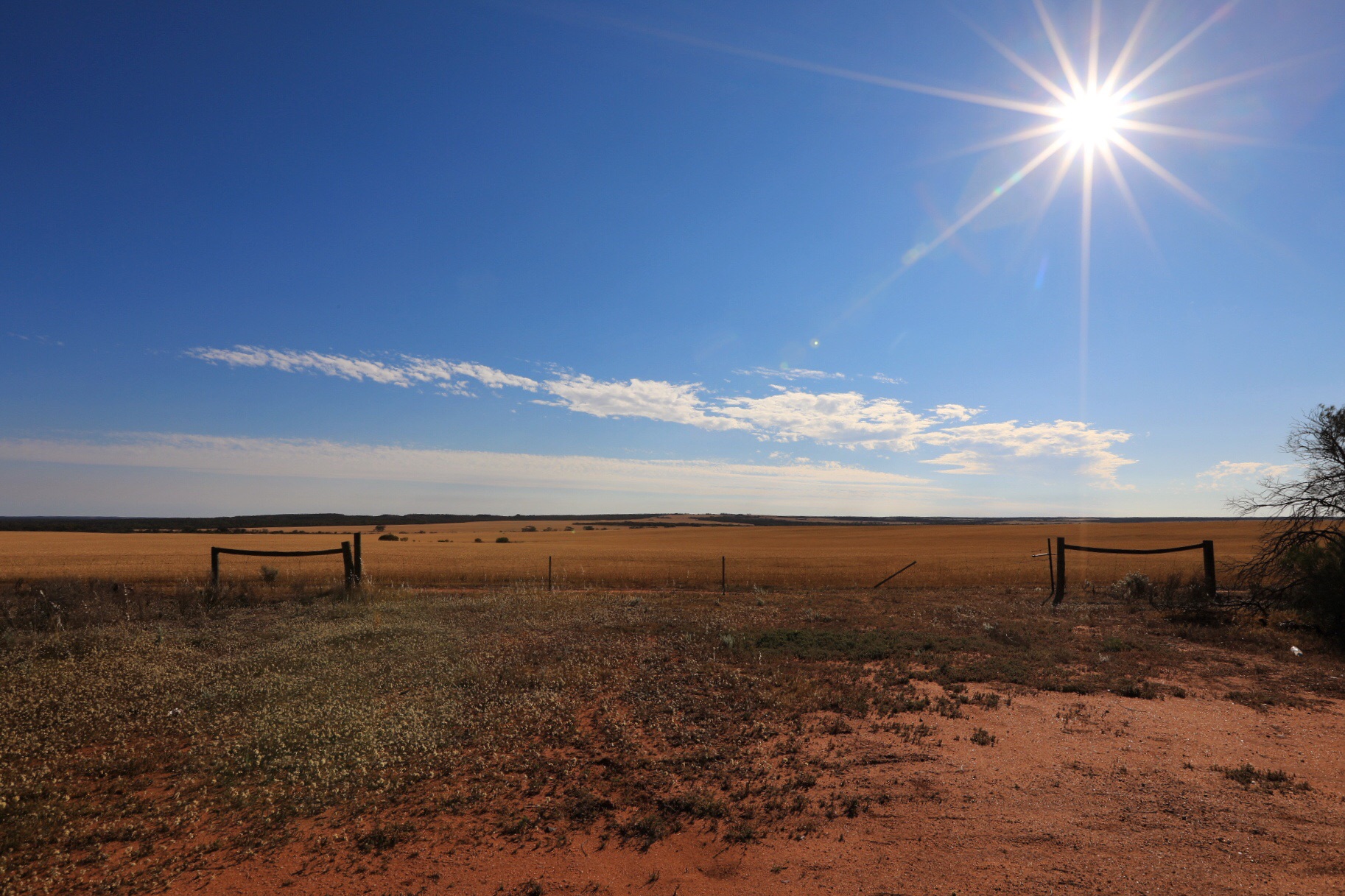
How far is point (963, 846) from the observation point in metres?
4.88

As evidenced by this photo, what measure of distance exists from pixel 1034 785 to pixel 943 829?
143cm

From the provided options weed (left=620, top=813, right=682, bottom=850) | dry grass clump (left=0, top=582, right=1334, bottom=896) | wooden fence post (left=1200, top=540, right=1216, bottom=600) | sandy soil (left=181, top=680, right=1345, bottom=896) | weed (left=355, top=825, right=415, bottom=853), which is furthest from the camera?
wooden fence post (left=1200, top=540, right=1216, bottom=600)

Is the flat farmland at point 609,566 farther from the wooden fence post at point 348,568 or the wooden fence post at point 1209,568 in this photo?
the wooden fence post at point 1209,568

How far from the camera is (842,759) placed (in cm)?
654

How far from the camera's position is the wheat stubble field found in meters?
4.70

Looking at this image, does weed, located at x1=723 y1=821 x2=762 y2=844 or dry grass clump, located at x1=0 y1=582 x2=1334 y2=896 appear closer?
weed, located at x1=723 y1=821 x2=762 y2=844

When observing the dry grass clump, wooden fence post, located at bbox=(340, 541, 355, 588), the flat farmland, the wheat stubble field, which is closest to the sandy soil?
the wheat stubble field

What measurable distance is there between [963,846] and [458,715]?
573 centimetres

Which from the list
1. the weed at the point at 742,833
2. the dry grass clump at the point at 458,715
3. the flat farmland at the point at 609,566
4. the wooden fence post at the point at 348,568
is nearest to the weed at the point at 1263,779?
the dry grass clump at the point at 458,715

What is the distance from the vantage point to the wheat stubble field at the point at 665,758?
4695 millimetres

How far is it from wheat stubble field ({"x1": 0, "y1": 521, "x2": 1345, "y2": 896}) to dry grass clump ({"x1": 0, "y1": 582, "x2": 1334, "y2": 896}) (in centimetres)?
4

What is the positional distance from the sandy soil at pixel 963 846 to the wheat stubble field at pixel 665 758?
27 millimetres

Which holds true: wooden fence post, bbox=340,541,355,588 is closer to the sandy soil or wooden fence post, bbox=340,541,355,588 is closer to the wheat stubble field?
the wheat stubble field

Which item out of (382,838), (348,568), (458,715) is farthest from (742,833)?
(348,568)
